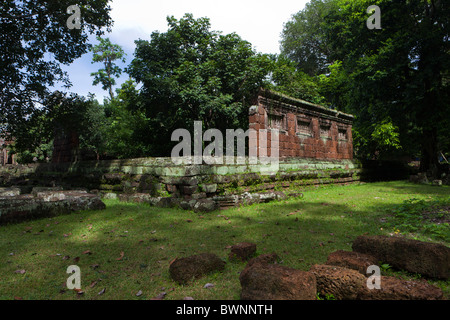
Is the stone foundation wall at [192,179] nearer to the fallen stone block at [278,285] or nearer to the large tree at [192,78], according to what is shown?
the fallen stone block at [278,285]

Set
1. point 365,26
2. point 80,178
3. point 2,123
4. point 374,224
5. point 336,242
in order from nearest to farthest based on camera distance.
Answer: point 336,242 < point 374,224 < point 2,123 < point 80,178 < point 365,26

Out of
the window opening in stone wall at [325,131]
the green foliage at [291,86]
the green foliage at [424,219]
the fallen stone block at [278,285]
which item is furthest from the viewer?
the green foliage at [291,86]

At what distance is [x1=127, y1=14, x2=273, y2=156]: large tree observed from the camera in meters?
15.6

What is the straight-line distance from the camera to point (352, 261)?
2.46 m

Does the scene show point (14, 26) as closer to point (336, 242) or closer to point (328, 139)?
point (336, 242)

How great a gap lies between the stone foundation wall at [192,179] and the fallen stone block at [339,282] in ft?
13.3

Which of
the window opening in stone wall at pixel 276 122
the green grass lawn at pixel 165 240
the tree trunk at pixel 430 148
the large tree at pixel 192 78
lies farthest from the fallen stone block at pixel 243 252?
the tree trunk at pixel 430 148

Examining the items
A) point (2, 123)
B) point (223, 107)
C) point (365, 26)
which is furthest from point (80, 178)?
point (365, 26)

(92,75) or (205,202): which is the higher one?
(92,75)

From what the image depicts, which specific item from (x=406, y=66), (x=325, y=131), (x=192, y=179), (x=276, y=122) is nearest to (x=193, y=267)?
(x=192, y=179)

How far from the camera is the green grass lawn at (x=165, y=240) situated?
2.49m

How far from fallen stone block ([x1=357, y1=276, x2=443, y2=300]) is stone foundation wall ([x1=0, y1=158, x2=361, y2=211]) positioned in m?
4.36
